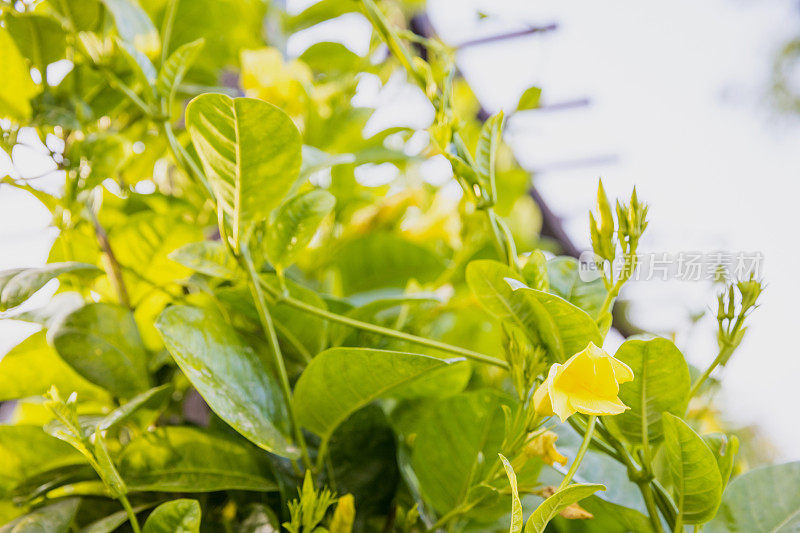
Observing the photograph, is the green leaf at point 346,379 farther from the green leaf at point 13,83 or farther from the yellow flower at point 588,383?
the green leaf at point 13,83

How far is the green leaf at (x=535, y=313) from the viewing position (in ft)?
0.81

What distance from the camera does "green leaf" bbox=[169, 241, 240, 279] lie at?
11.4 inches

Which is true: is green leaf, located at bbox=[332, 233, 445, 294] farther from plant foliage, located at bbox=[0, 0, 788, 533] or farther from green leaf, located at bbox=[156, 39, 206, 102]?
green leaf, located at bbox=[156, 39, 206, 102]

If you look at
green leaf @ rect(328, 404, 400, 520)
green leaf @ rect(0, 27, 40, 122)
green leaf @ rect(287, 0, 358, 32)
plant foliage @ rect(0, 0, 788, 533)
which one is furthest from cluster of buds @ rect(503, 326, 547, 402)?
green leaf @ rect(287, 0, 358, 32)

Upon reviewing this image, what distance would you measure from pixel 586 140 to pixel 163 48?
2.29m

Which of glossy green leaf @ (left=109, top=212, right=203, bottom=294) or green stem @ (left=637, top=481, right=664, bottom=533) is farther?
glossy green leaf @ (left=109, top=212, right=203, bottom=294)

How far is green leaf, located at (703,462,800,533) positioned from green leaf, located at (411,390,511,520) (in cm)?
11

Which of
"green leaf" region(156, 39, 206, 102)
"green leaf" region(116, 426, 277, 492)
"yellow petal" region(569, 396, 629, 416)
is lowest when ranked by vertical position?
"green leaf" region(116, 426, 277, 492)

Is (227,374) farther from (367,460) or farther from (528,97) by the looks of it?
(528,97)

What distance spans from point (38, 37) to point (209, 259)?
210 millimetres

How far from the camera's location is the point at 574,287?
1.09 feet

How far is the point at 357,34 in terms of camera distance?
681 mm

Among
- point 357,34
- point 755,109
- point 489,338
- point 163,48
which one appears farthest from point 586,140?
point 163,48

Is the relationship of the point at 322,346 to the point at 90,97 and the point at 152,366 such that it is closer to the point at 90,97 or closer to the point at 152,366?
the point at 152,366
